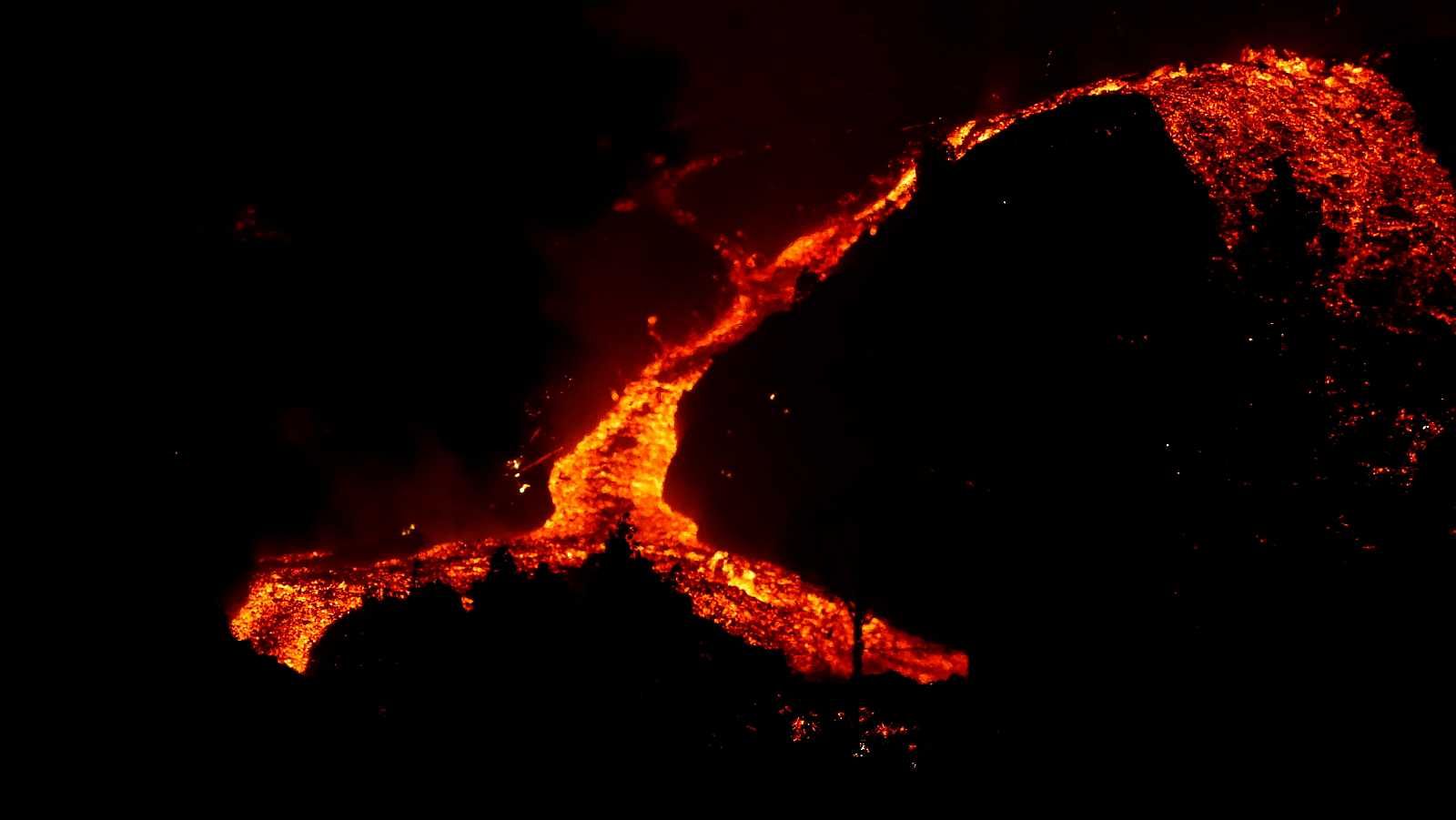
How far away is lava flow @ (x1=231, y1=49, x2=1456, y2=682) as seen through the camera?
12.8ft

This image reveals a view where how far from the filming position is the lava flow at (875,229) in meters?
3.91

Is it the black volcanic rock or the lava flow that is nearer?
the black volcanic rock

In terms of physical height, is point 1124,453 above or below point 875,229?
below

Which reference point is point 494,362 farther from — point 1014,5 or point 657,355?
point 1014,5

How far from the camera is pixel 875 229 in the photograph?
5.42 meters

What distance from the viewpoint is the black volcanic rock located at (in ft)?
11.1

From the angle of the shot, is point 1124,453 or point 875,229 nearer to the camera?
point 1124,453

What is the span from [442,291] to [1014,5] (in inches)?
174

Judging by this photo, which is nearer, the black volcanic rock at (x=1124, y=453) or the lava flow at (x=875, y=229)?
the black volcanic rock at (x=1124, y=453)

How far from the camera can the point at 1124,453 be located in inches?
146

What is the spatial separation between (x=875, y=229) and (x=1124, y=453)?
2.29m

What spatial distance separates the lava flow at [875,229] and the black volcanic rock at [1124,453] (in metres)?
0.15

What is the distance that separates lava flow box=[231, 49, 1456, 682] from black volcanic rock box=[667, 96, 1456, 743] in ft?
0.49

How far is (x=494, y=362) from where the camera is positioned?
6.15m
